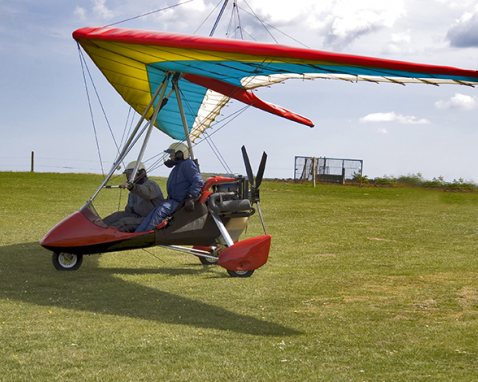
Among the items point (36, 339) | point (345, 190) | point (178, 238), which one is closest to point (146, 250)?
point (178, 238)

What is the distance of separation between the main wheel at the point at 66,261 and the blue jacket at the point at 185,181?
162 centimetres

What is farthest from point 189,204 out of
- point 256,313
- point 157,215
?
point 256,313

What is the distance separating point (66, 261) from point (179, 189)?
6.30 ft

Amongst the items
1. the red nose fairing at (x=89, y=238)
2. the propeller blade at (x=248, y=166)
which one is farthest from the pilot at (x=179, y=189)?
the propeller blade at (x=248, y=166)

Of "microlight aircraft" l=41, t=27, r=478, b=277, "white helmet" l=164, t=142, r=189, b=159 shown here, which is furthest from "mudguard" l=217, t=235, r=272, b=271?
"white helmet" l=164, t=142, r=189, b=159

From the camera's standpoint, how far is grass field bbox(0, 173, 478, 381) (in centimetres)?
608

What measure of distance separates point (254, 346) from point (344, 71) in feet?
12.4

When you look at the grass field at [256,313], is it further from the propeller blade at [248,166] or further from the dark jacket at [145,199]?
the propeller blade at [248,166]

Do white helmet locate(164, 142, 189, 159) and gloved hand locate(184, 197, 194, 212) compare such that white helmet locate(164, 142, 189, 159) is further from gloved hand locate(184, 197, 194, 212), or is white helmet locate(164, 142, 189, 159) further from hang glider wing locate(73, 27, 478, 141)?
hang glider wing locate(73, 27, 478, 141)

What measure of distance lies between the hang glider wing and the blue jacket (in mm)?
1364

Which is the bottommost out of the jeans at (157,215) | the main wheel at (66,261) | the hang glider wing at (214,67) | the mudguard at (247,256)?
the main wheel at (66,261)

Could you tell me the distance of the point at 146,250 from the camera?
1341 cm

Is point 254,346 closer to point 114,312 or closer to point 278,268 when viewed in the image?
point 114,312

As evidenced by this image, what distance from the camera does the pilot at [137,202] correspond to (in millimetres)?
10836
